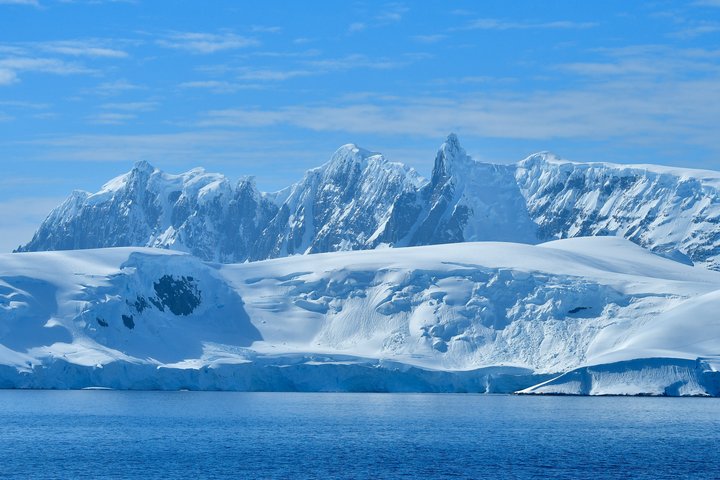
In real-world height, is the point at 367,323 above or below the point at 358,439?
above

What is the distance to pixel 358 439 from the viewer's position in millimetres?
97812

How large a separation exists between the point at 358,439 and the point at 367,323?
80394 millimetres

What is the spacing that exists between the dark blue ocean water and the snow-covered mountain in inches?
314

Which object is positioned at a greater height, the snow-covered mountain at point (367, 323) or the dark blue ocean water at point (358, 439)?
the snow-covered mountain at point (367, 323)

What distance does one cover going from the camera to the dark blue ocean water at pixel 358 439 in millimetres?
79388

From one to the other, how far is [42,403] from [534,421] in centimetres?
5289

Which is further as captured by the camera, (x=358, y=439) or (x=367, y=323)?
(x=367, y=323)

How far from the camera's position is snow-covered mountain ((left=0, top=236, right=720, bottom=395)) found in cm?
15150

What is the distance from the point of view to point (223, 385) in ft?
528

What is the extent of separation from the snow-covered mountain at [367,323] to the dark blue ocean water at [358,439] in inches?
314

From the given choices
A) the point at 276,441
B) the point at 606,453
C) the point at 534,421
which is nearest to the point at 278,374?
the point at 534,421

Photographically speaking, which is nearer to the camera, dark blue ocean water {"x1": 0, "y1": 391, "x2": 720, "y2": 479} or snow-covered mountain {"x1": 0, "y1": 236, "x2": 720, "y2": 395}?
dark blue ocean water {"x1": 0, "y1": 391, "x2": 720, "y2": 479}

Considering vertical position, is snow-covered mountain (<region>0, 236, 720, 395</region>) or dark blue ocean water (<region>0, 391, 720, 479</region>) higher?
snow-covered mountain (<region>0, 236, 720, 395</region>)

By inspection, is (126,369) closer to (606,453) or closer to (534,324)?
(534,324)
